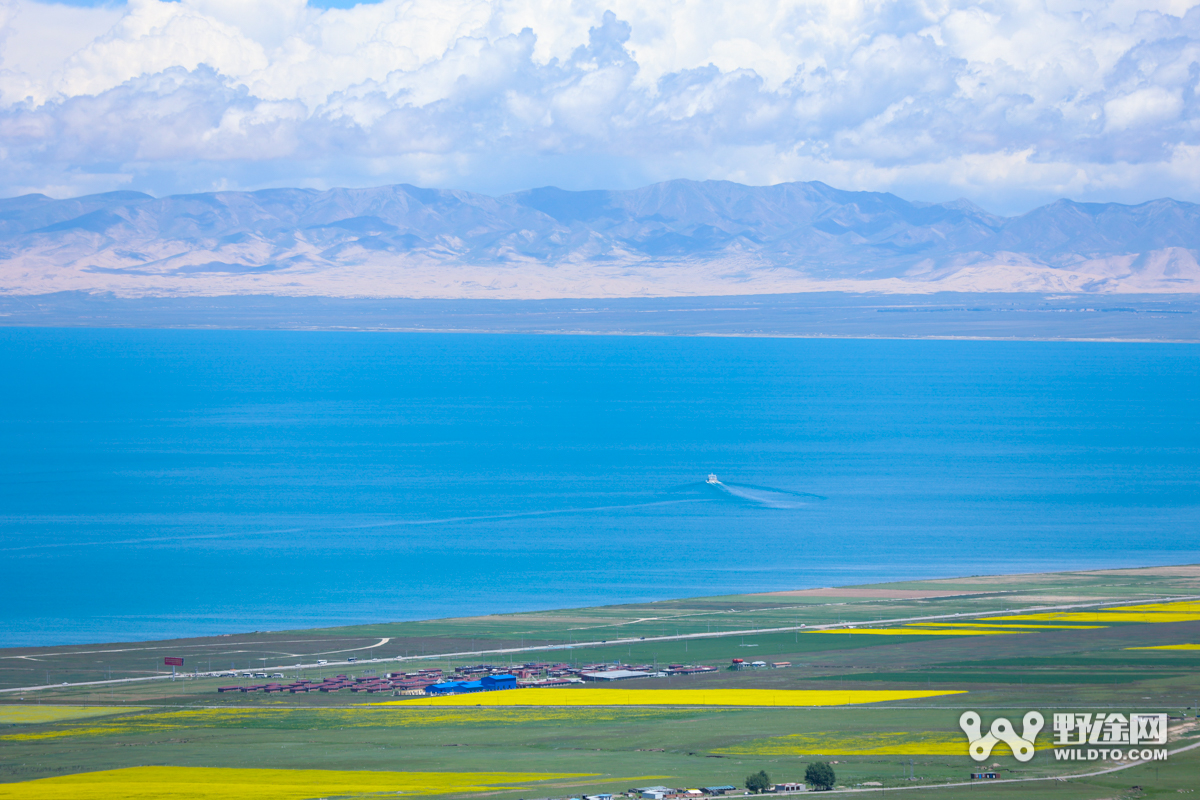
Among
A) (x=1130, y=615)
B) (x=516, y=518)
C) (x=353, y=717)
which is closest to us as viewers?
(x=353, y=717)

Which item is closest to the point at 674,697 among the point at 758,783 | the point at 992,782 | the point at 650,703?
the point at 650,703

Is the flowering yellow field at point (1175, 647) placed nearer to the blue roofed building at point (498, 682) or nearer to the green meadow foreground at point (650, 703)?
the green meadow foreground at point (650, 703)

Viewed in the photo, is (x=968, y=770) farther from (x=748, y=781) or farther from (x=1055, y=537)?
(x=1055, y=537)

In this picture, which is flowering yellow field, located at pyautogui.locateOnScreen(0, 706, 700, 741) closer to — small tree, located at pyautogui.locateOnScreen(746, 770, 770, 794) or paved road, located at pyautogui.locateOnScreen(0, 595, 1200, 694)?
paved road, located at pyautogui.locateOnScreen(0, 595, 1200, 694)

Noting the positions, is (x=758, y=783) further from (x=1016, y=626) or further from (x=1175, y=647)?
(x=1016, y=626)

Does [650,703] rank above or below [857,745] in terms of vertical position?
above

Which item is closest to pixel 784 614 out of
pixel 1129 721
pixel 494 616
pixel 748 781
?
pixel 494 616
